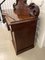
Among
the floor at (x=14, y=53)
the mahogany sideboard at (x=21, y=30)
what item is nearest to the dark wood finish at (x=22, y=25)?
the mahogany sideboard at (x=21, y=30)

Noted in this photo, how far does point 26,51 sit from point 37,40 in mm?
397

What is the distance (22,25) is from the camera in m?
1.74

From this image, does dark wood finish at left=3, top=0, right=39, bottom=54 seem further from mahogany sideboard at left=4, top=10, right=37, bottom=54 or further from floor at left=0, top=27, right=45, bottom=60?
floor at left=0, top=27, right=45, bottom=60

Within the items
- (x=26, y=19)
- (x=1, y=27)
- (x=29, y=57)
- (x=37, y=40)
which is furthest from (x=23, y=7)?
(x=1, y=27)

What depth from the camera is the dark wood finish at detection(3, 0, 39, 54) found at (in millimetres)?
1696

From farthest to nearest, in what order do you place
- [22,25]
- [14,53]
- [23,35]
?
[14,53] → [23,35] → [22,25]

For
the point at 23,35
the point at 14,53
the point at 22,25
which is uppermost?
the point at 22,25

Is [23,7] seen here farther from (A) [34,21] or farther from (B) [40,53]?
(B) [40,53]

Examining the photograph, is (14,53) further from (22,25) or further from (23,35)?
(22,25)

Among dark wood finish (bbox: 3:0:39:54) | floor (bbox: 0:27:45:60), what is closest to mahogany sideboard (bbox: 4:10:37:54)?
dark wood finish (bbox: 3:0:39:54)

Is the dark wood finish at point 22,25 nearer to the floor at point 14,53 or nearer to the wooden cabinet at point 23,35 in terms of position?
the wooden cabinet at point 23,35

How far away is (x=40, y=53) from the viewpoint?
2.07 metres

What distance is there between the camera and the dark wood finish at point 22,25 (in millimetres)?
1696

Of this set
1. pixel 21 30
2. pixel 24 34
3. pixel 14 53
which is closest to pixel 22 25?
pixel 21 30
